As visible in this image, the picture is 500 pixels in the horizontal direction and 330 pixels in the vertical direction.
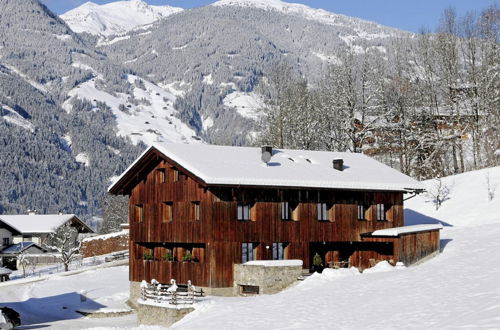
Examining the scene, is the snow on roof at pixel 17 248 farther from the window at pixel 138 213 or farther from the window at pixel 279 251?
the window at pixel 279 251

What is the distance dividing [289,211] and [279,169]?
2.52m

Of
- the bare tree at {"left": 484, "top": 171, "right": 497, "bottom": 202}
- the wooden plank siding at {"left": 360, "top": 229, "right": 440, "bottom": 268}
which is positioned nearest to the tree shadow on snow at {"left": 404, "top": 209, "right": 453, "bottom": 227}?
the bare tree at {"left": 484, "top": 171, "right": 497, "bottom": 202}

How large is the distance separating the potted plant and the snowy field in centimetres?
317

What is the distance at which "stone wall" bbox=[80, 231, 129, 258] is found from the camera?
8523cm

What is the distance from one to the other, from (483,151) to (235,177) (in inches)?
1528

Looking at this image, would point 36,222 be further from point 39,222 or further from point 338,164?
point 338,164

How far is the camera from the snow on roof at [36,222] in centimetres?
11531

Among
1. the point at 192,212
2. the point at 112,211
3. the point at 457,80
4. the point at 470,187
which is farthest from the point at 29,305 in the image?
the point at 112,211

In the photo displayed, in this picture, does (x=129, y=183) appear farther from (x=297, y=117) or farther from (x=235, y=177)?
(x=297, y=117)

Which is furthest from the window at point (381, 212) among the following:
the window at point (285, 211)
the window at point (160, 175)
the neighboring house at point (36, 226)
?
the neighboring house at point (36, 226)

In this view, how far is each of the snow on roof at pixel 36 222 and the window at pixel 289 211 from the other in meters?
77.6

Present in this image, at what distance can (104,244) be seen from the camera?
288ft

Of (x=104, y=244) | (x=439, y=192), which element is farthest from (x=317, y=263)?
(x=104, y=244)

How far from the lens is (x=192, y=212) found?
42156 mm
